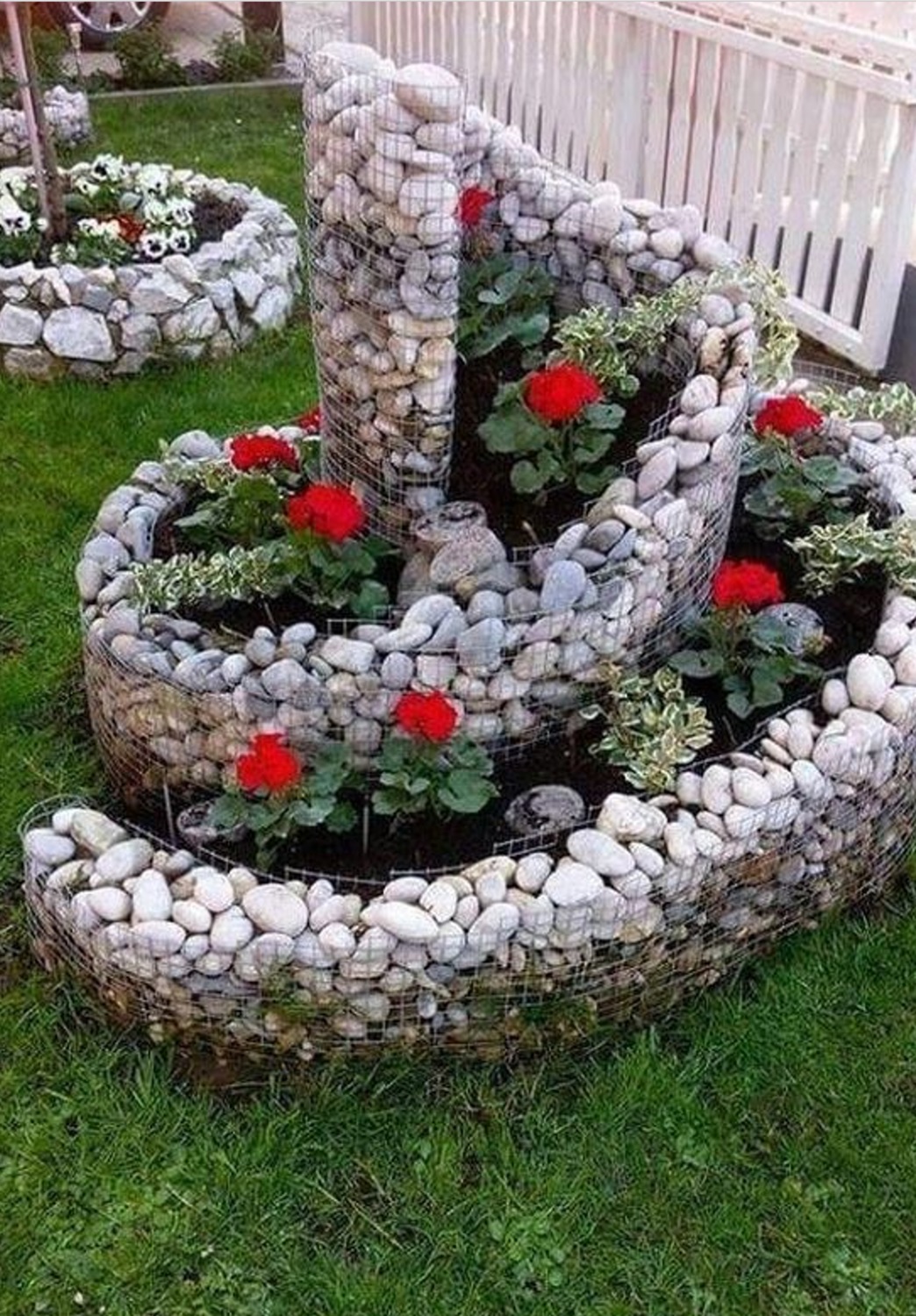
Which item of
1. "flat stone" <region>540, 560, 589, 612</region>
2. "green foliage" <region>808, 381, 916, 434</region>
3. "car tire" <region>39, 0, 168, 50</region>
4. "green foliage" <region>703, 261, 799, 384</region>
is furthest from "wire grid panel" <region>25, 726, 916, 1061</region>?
"car tire" <region>39, 0, 168, 50</region>

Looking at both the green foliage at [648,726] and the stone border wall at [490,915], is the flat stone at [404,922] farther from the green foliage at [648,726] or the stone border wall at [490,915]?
the green foliage at [648,726]

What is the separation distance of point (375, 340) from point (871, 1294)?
84.8 inches

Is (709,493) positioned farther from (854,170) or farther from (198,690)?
(854,170)

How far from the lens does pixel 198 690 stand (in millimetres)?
2951

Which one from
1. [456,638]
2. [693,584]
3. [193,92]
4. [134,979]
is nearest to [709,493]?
[693,584]

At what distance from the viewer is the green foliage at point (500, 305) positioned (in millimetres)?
3398

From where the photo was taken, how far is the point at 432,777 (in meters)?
2.81

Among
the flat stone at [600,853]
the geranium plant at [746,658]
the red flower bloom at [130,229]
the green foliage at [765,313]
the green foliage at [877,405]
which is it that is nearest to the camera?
the flat stone at [600,853]

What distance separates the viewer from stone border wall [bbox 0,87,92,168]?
7.34 meters

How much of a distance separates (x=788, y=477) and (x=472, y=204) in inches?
42.0

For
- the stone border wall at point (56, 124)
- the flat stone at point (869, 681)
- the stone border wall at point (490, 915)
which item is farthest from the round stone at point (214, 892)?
the stone border wall at point (56, 124)

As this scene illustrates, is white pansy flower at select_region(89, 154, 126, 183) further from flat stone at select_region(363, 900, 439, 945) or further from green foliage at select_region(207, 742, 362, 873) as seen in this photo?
flat stone at select_region(363, 900, 439, 945)

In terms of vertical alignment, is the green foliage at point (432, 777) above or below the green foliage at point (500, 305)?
below

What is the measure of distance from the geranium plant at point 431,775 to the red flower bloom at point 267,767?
24 cm
